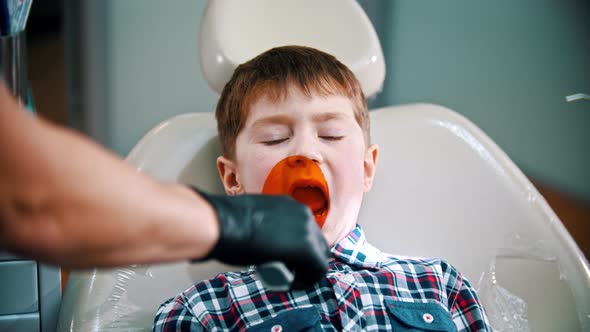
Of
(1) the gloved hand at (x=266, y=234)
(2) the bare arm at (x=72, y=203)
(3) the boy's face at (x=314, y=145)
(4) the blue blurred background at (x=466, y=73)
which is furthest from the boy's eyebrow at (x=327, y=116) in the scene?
(4) the blue blurred background at (x=466, y=73)

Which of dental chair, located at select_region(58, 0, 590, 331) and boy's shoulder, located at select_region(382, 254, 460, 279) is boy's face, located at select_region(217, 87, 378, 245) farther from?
dental chair, located at select_region(58, 0, 590, 331)

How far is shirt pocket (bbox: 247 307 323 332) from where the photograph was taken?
3.43ft

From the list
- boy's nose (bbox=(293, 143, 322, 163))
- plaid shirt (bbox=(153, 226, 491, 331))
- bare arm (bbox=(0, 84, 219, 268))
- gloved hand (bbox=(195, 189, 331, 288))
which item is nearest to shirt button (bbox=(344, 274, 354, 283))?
plaid shirt (bbox=(153, 226, 491, 331))

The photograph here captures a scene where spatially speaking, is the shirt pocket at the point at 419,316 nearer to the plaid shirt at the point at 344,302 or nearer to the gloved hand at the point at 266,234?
the plaid shirt at the point at 344,302

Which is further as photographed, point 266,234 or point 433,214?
point 433,214

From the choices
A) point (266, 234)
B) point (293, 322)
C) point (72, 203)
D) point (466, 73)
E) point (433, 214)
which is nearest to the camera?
point (72, 203)

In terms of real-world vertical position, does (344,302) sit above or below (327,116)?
below

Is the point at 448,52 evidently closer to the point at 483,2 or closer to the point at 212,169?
Result: the point at 483,2

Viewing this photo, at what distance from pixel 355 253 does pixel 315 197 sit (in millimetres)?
134

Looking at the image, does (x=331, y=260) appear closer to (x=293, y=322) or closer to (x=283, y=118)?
→ (x=293, y=322)

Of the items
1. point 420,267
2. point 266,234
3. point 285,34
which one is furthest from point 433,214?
point 266,234

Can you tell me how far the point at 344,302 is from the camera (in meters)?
1.08

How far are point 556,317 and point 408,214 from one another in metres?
0.34

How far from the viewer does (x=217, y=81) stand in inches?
54.7
